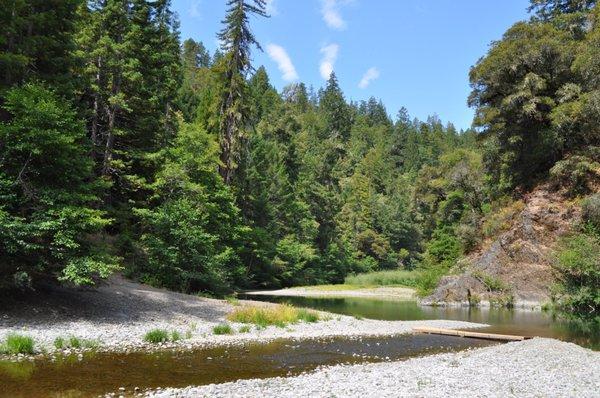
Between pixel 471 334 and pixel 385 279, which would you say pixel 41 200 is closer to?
pixel 471 334

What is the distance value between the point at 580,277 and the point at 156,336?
25375 mm

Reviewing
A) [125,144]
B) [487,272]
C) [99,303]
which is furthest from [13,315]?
[487,272]

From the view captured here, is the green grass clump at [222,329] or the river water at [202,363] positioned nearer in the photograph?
the river water at [202,363]

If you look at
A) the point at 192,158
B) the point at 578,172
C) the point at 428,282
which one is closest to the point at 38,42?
the point at 192,158

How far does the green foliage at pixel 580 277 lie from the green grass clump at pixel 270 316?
16.4m

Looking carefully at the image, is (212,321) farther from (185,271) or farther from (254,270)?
(254,270)

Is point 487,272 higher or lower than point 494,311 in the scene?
higher

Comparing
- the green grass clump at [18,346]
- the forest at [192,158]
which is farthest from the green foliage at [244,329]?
the green grass clump at [18,346]

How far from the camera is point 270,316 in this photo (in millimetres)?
20844

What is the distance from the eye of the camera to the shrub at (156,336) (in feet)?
48.3

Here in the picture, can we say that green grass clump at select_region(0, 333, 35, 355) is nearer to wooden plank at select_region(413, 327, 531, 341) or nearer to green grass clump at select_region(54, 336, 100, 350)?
green grass clump at select_region(54, 336, 100, 350)

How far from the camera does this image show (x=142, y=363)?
39.5 feet

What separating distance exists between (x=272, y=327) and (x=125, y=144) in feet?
63.3

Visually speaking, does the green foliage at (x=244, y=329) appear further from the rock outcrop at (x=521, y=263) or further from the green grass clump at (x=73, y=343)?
the rock outcrop at (x=521, y=263)
